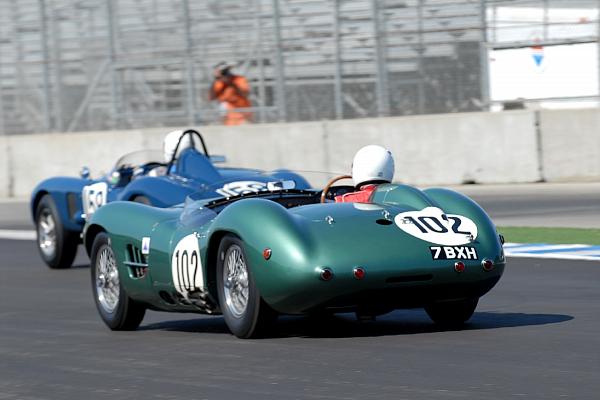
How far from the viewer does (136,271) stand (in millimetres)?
8797

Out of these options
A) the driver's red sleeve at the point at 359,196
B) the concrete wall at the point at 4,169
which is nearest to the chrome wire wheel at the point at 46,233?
the driver's red sleeve at the point at 359,196

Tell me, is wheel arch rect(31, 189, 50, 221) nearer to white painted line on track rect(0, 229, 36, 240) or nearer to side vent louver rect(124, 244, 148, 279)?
white painted line on track rect(0, 229, 36, 240)

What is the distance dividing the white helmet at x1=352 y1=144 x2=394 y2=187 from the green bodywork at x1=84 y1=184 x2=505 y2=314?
21 cm

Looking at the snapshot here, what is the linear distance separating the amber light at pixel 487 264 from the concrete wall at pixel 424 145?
496 inches

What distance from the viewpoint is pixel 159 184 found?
44.8ft

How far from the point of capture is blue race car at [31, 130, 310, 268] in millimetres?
13562

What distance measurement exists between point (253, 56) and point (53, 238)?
874cm

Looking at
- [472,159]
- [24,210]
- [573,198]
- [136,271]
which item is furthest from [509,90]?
[136,271]

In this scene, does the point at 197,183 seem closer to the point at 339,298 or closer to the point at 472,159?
the point at 339,298

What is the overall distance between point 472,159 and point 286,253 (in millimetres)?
13716

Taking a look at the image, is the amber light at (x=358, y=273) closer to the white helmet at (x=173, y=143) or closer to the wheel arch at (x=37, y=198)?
the white helmet at (x=173, y=143)

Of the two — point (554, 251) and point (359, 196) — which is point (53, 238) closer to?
point (554, 251)

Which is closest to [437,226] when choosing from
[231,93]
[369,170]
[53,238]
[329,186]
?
[369,170]

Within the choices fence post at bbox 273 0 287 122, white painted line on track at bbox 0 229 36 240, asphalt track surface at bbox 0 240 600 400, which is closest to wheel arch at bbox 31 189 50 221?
white painted line on track at bbox 0 229 36 240
